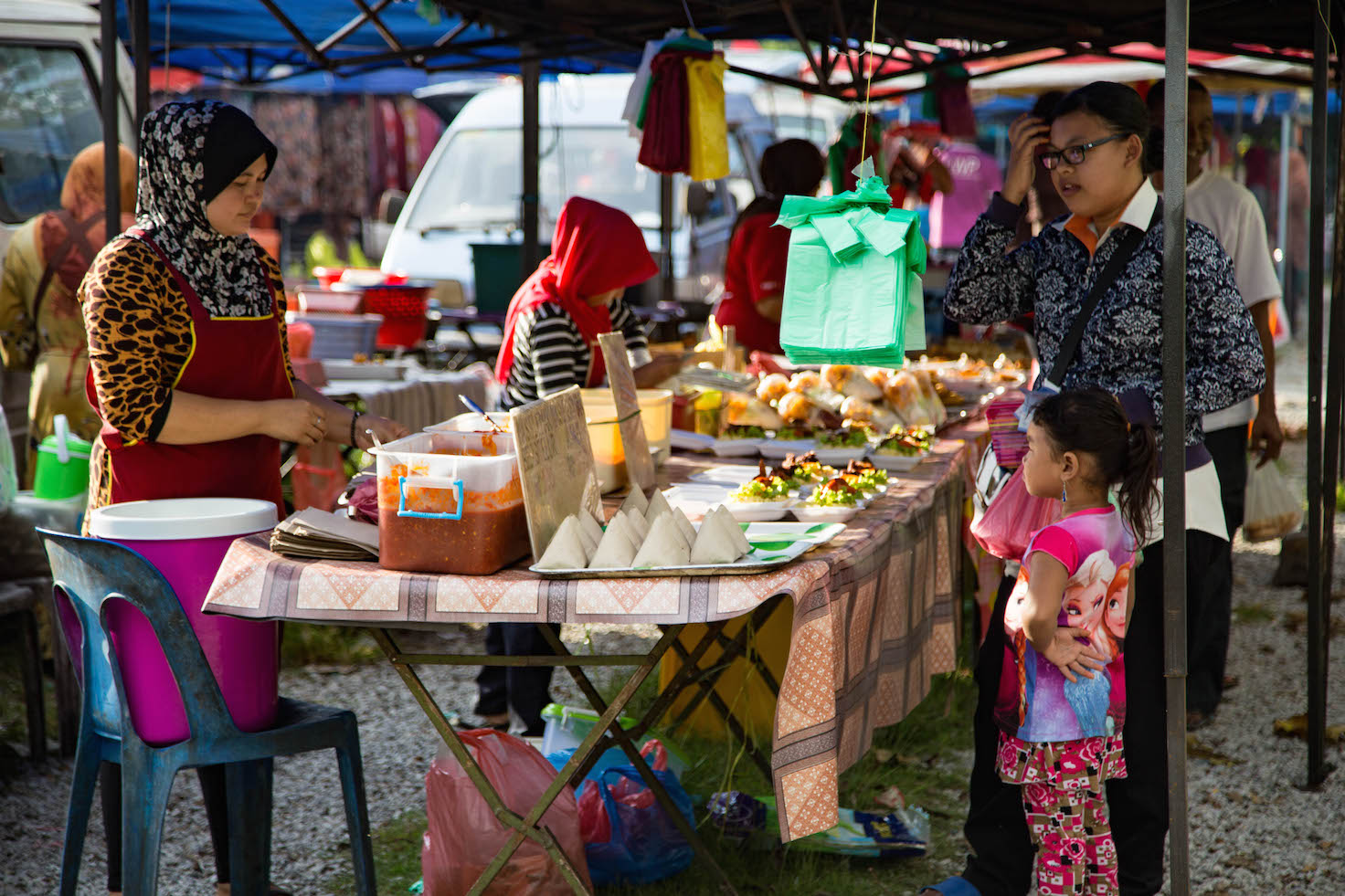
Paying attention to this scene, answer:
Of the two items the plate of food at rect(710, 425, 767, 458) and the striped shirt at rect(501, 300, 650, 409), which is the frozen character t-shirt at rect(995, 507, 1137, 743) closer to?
the plate of food at rect(710, 425, 767, 458)

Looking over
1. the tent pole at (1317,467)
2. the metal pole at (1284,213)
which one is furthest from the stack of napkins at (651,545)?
the metal pole at (1284,213)

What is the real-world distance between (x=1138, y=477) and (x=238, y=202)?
200 centimetres

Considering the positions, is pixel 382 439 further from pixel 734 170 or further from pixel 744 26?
pixel 734 170

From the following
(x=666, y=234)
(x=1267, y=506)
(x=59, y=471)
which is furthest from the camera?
(x=666, y=234)

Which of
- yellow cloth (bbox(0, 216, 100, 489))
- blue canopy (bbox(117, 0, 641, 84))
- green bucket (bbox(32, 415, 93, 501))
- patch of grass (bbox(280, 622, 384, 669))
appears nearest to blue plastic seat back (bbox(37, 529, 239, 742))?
green bucket (bbox(32, 415, 93, 501))

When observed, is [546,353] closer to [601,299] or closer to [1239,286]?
[601,299]

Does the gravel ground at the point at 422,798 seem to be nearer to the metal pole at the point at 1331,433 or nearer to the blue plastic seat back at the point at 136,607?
the metal pole at the point at 1331,433

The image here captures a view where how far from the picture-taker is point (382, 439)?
2.95 m

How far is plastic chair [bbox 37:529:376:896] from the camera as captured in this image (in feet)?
8.02

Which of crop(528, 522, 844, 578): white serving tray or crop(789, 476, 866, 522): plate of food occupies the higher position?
crop(789, 476, 866, 522): plate of food

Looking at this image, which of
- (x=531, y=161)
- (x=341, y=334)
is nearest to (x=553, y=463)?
(x=531, y=161)

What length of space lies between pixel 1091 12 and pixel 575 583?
152 inches

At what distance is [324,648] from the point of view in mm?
5535

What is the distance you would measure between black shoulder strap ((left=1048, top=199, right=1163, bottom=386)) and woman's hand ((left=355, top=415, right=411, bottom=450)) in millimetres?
1481
